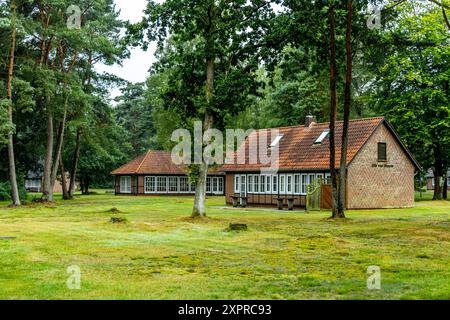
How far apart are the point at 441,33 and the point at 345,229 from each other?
31.8 metres

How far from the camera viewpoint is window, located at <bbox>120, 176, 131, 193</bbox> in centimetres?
6775

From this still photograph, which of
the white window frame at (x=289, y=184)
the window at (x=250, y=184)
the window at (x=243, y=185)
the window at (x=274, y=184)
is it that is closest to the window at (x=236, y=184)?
the window at (x=243, y=185)

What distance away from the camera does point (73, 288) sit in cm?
1003

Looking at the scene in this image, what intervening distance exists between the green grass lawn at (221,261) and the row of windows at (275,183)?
1588 cm

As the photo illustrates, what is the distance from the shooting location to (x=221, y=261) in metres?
13.7

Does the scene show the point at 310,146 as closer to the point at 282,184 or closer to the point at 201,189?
the point at 282,184

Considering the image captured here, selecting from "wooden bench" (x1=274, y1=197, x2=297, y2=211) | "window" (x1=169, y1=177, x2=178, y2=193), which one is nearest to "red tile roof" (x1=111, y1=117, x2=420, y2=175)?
"wooden bench" (x1=274, y1=197, x2=297, y2=211)

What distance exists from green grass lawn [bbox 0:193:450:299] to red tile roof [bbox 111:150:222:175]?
42.3 m

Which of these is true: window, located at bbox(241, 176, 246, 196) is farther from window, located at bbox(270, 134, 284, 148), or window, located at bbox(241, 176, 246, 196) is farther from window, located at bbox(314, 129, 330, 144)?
window, located at bbox(314, 129, 330, 144)

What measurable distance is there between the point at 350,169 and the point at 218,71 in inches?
518

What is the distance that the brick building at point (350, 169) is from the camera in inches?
1487

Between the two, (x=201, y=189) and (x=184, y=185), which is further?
(x=184, y=185)

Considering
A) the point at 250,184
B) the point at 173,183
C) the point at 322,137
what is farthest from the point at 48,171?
the point at 173,183

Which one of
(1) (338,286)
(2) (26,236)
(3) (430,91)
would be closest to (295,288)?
(1) (338,286)
